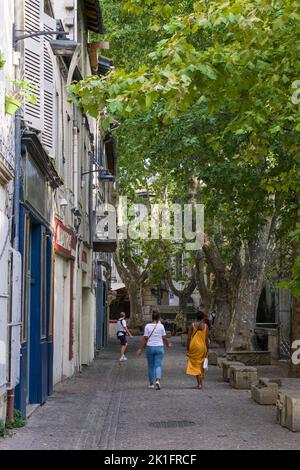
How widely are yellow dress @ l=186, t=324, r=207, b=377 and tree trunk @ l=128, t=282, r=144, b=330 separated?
121ft

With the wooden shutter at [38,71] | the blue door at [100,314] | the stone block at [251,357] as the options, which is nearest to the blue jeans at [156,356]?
the wooden shutter at [38,71]

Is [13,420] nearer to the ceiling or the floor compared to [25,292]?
nearer to the floor

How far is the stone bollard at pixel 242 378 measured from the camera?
19.5 meters

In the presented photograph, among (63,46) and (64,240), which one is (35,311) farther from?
(64,240)

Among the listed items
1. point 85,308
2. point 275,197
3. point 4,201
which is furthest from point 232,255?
point 4,201

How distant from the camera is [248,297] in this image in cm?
2811

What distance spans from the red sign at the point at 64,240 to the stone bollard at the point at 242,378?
4.41 metres

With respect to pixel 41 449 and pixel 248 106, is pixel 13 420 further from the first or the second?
pixel 248 106

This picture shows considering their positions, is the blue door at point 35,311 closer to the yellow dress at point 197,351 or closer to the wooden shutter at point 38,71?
the wooden shutter at point 38,71

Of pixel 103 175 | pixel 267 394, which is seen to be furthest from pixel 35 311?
pixel 103 175

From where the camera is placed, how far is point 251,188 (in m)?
21.8

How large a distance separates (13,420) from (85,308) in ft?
52.6

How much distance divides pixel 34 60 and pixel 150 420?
555 centimetres

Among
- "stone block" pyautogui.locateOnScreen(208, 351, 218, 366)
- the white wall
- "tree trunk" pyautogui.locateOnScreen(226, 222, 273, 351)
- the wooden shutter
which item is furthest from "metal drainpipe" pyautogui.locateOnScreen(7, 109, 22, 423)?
"stone block" pyautogui.locateOnScreen(208, 351, 218, 366)
